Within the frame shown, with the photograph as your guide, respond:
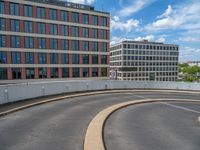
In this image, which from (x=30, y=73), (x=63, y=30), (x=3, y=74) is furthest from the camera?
(x=63, y=30)

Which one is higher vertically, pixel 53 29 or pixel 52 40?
pixel 53 29

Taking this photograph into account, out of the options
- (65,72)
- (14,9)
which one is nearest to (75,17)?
(65,72)

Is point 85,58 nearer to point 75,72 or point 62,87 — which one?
point 75,72

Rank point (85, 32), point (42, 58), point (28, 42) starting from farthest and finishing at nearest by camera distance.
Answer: point (85, 32) → point (42, 58) → point (28, 42)

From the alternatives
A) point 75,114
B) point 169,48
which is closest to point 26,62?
point 75,114

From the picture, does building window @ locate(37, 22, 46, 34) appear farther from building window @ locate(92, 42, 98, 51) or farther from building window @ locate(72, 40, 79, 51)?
building window @ locate(92, 42, 98, 51)

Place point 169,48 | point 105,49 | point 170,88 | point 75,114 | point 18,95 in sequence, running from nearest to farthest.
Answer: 1. point 75,114
2. point 18,95
3. point 170,88
4. point 105,49
5. point 169,48

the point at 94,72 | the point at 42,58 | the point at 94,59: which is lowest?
the point at 94,72

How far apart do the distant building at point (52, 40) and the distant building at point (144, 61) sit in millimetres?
54671

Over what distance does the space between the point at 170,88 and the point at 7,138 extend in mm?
29156

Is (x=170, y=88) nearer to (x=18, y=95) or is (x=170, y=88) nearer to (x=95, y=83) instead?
(x=95, y=83)

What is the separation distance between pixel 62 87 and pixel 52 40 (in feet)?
87.1

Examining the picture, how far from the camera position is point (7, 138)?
9672mm

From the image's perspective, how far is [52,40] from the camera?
48.7 metres
